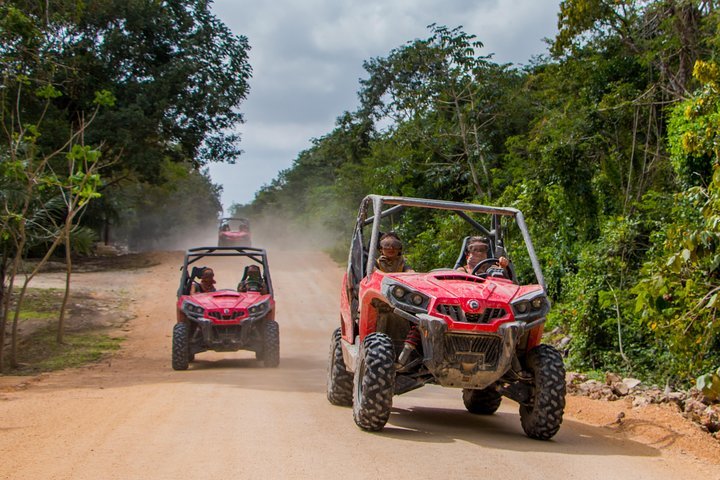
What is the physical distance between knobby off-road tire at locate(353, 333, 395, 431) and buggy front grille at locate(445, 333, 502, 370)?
1.72ft

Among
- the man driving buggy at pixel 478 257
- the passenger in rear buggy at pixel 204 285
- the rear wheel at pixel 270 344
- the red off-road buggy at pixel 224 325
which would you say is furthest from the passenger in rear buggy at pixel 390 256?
the passenger in rear buggy at pixel 204 285

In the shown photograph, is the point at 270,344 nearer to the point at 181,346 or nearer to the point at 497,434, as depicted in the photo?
the point at 181,346

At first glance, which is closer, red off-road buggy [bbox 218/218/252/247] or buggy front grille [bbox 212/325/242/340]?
buggy front grille [bbox 212/325/242/340]

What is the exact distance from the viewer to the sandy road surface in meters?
5.92

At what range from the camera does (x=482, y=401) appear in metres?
9.29

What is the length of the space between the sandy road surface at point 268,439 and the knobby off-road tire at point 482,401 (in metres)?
0.16

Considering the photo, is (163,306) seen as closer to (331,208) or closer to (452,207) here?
(452,207)

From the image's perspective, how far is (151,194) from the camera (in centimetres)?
6319

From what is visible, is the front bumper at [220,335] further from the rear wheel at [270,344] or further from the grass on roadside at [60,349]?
the grass on roadside at [60,349]

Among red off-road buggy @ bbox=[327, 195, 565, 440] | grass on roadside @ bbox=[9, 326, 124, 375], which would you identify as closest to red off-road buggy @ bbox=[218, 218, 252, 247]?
grass on roadside @ bbox=[9, 326, 124, 375]

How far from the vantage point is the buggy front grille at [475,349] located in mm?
7070

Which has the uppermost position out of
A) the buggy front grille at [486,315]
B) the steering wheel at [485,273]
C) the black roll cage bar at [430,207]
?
the black roll cage bar at [430,207]

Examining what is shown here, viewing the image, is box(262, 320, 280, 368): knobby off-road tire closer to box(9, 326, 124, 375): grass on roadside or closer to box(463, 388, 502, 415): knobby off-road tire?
box(9, 326, 124, 375): grass on roadside

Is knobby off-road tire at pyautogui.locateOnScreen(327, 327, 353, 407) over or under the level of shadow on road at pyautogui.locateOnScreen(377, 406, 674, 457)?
over
